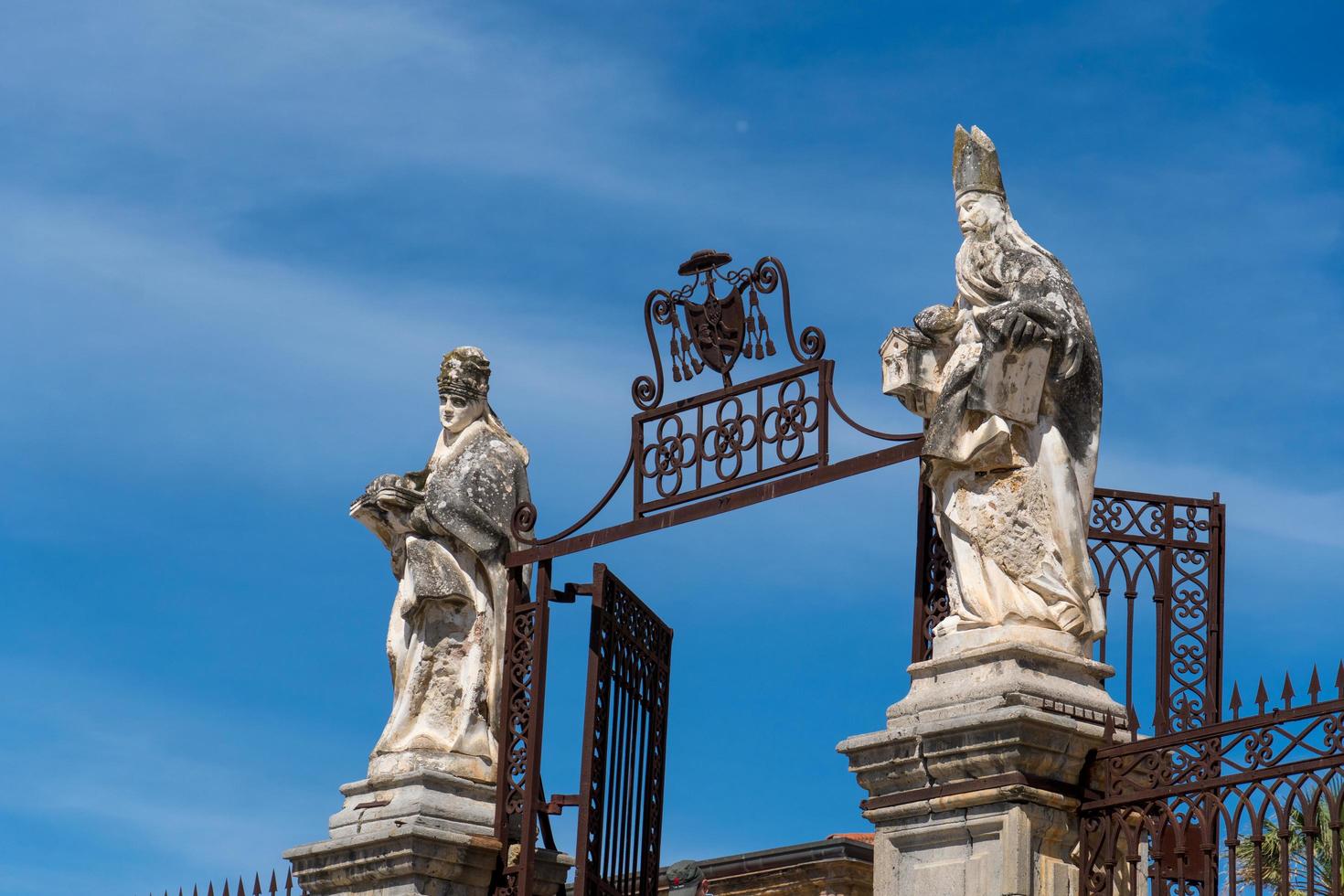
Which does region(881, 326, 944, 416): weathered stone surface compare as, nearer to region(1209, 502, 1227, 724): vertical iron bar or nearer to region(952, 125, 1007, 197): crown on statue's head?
region(952, 125, 1007, 197): crown on statue's head

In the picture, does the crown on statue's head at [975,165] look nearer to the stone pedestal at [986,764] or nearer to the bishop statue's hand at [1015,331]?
the bishop statue's hand at [1015,331]

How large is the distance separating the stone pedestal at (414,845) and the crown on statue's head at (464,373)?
6.76ft

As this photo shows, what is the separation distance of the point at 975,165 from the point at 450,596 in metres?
3.72

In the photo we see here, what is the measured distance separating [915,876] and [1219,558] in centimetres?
351

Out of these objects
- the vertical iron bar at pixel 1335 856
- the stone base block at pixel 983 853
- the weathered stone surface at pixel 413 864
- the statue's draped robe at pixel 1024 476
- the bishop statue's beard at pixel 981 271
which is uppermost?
the bishop statue's beard at pixel 981 271

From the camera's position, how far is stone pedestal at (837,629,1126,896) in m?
9.34

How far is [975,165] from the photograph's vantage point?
10.5m

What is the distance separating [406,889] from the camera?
11930 millimetres

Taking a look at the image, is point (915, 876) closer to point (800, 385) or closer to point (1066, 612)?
point (1066, 612)

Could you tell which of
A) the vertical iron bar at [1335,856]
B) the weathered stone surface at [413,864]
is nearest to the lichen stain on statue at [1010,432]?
the vertical iron bar at [1335,856]

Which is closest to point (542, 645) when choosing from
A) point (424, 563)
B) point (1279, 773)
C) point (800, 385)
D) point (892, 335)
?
point (424, 563)

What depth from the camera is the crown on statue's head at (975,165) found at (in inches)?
412

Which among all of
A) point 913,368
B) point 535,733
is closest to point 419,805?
point 535,733

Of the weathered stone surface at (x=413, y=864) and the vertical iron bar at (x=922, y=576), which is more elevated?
the vertical iron bar at (x=922, y=576)
